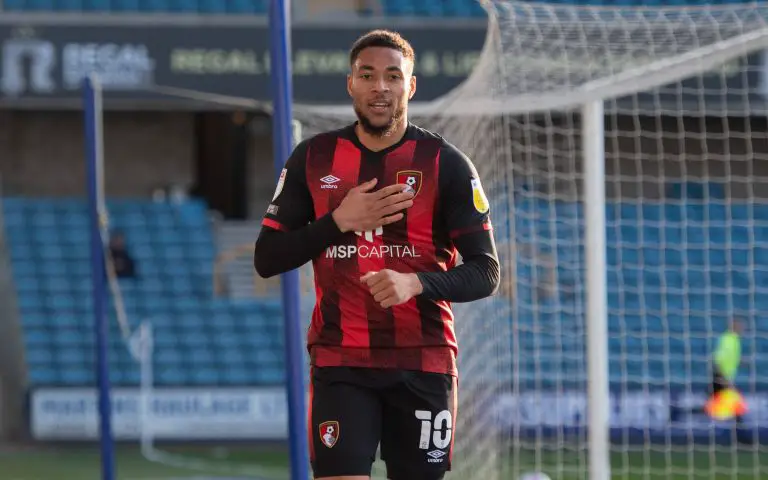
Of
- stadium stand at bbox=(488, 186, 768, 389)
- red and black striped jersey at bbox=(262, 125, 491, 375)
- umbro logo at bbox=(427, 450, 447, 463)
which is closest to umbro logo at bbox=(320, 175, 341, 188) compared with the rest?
red and black striped jersey at bbox=(262, 125, 491, 375)

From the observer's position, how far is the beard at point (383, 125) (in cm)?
373

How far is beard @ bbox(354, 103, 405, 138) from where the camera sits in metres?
3.73

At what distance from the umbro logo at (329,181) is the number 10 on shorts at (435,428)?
0.66 meters

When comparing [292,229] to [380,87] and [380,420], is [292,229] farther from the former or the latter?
[380,420]

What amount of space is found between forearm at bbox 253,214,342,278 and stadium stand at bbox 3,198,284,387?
1184 centimetres

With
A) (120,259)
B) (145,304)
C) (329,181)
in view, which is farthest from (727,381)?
(329,181)

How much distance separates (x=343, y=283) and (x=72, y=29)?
13282mm

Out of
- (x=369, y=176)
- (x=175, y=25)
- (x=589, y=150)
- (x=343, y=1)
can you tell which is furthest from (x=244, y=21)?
(x=369, y=176)

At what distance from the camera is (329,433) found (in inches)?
148

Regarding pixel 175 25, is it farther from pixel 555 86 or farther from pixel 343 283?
pixel 343 283

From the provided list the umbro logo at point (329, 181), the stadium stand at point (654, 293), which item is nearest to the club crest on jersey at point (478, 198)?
the umbro logo at point (329, 181)

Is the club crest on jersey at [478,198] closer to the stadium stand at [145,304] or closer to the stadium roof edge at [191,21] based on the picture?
the stadium stand at [145,304]

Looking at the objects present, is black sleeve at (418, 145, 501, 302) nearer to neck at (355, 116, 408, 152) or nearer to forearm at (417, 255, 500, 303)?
forearm at (417, 255, 500, 303)

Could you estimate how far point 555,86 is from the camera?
7711mm
